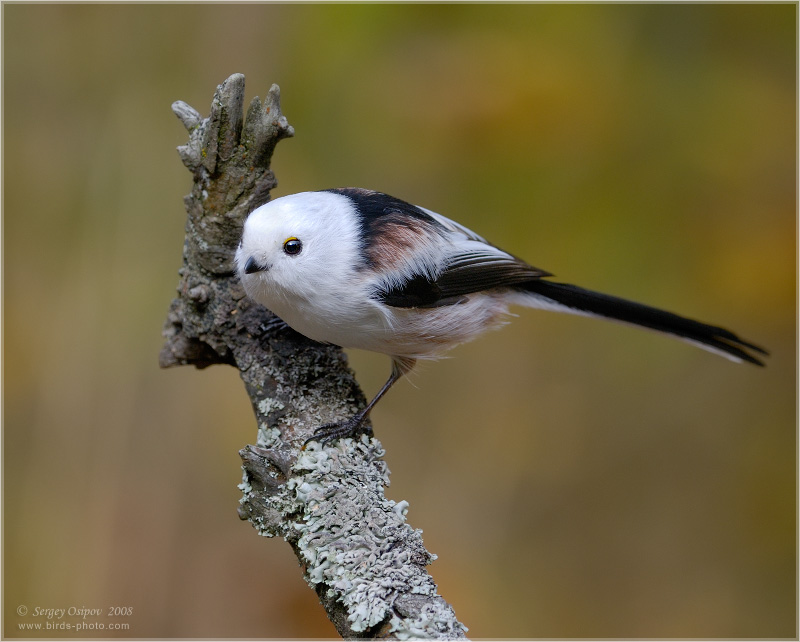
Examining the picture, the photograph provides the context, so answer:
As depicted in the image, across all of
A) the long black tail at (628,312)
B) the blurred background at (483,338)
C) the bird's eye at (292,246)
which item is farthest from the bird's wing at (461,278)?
the blurred background at (483,338)

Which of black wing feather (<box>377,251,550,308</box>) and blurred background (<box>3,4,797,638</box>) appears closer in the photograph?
black wing feather (<box>377,251,550,308</box>)

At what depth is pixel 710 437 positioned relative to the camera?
3.23 metres

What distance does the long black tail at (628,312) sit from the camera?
2.29 m

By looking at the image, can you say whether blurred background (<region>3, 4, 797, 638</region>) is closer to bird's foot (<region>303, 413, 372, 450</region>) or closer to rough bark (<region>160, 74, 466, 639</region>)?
rough bark (<region>160, 74, 466, 639</region>)

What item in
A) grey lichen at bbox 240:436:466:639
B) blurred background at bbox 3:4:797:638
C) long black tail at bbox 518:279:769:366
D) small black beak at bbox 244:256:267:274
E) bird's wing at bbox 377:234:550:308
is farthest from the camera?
blurred background at bbox 3:4:797:638

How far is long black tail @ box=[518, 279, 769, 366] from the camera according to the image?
7.50ft

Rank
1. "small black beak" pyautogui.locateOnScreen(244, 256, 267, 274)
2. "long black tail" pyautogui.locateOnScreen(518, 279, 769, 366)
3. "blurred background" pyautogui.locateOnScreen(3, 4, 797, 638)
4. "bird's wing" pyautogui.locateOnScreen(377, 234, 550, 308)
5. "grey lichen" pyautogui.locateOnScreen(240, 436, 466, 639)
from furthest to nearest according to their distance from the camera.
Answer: "blurred background" pyautogui.locateOnScreen(3, 4, 797, 638), "long black tail" pyautogui.locateOnScreen(518, 279, 769, 366), "bird's wing" pyautogui.locateOnScreen(377, 234, 550, 308), "small black beak" pyautogui.locateOnScreen(244, 256, 267, 274), "grey lichen" pyautogui.locateOnScreen(240, 436, 466, 639)

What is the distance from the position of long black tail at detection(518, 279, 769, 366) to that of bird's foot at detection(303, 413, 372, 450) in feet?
2.52

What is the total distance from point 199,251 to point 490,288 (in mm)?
869

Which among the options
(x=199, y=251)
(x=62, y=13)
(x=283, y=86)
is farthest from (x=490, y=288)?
(x=62, y=13)

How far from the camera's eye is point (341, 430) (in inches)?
69.5

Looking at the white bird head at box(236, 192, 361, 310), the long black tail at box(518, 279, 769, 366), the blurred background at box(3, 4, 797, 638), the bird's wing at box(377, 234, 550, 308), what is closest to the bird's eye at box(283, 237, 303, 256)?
the white bird head at box(236, 192, 361, 310)

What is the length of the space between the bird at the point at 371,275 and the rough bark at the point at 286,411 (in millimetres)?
107

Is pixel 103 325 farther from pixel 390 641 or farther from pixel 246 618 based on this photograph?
pixel 390 641
